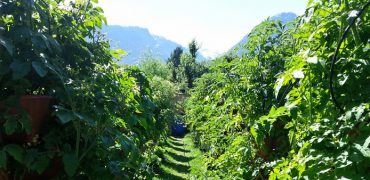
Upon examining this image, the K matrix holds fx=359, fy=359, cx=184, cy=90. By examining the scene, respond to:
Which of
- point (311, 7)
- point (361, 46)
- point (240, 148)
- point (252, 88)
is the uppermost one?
point (311, 7)

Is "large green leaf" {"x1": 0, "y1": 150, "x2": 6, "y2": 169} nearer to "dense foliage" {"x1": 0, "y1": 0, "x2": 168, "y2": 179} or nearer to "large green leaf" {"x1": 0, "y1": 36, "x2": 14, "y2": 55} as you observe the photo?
"dense foliage" {"x1": 0, "y1": 0, "x2": 168, "y2": 179}

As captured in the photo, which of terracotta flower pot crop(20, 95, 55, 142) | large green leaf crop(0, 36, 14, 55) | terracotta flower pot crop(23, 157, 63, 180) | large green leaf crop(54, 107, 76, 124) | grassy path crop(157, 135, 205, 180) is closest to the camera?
large green leaf crop(0, 36, 14, 55)

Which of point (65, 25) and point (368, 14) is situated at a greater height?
point (368, 14)

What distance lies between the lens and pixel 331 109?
1.54m

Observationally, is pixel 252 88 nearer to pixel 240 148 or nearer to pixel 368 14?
pixel 240 148

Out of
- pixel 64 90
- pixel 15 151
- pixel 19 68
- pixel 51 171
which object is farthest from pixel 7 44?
pixel 51 171

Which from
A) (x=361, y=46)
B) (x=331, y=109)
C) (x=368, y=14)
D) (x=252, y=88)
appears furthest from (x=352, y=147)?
(x=252, y=88)

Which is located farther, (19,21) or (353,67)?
(19,21)

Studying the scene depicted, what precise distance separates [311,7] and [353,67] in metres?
0.35

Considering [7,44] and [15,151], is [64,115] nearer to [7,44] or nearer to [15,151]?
[15,151]

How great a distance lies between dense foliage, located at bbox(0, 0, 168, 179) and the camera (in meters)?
1.58

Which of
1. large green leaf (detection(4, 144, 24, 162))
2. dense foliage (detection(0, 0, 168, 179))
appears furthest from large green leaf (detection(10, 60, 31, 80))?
large green leaf (detection(4, 144, 24, 162))

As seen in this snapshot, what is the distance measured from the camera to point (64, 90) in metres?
1.72

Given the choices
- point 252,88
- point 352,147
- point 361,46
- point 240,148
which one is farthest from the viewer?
point 252,88
